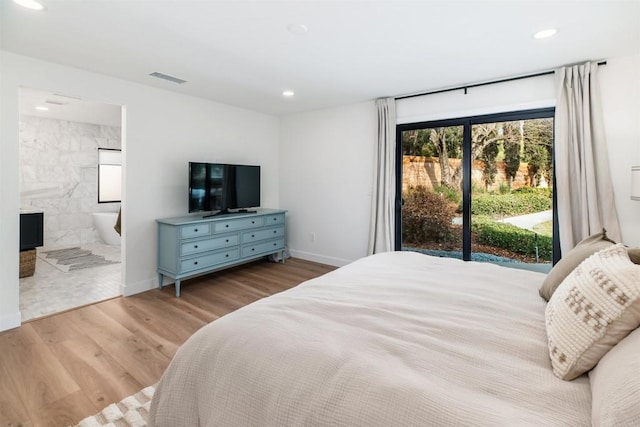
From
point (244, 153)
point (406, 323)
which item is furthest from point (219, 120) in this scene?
point (406, 323)

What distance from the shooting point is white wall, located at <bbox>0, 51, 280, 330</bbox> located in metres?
2.77

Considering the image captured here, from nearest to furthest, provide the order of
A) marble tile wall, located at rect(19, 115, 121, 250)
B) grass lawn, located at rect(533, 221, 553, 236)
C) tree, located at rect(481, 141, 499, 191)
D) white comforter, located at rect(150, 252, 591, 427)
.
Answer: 1. white comforter, located at rect(150, 252, 591, 427)
2. grass lawn, located at rect(533, 221, 553, 236)
3. tree, located at rect(481, 141, 499, 191)
4. marble tile wall, located at rect(19, 115, 121, 250)

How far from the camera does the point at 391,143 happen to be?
166 inches

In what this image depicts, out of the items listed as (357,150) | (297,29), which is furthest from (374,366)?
(357,150)

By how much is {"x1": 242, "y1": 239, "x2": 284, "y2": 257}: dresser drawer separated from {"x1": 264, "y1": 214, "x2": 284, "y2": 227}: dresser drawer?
286 mm

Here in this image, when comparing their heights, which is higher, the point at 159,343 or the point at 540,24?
the point at 540,24

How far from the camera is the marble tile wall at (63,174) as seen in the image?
537 cm

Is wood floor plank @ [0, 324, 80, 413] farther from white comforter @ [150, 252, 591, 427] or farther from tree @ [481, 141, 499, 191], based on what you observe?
tree @ [481, 141, 499, 191]

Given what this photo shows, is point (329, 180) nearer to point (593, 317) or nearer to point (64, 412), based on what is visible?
point (64, 412)

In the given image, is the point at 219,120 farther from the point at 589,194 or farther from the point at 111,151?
the point at 589,194

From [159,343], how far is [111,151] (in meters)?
5.32

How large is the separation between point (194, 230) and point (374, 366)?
3187mm

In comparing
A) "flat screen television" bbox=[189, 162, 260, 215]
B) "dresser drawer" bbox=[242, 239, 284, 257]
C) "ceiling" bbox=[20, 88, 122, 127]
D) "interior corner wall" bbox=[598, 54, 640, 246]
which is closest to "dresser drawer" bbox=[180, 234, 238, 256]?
"dresser drawer" bbox=[242, 239, 284, 257]

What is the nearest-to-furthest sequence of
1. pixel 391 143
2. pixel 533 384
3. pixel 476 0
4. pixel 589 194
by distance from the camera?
pixel 533 384, pixel 476 0, pixel 589 194, pixel 391 143
